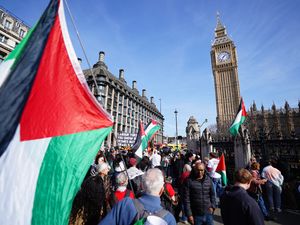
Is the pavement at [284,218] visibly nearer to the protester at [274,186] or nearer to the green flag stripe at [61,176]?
the protester at [274,186]

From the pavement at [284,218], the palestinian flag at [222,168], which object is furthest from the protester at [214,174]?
the pavement at [284,218]

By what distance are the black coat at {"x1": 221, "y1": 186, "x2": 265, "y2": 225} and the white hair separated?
1.23 m

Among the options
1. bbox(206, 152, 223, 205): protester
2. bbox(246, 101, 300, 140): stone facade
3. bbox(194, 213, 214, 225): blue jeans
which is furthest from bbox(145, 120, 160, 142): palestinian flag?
bbox(246, 101, 300, 140): stone facade

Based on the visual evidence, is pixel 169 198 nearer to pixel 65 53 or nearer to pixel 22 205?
pixel 22 205

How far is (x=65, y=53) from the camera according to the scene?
98.0 inches

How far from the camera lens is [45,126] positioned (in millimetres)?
2137

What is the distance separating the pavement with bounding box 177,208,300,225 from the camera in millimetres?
5258

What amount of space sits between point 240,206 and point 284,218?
15.9 ft

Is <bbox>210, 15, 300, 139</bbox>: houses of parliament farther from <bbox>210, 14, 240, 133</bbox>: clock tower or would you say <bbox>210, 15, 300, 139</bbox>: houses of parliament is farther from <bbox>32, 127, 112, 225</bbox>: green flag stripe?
<bbox>32, 127, 112, 225</bbox>: green flag stripe

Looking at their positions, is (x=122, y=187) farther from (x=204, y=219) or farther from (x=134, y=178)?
(x=204, y=219)

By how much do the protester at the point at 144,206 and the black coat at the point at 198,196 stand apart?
2.12 metres

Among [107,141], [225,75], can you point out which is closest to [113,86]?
[107,141]

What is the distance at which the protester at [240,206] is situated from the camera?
2.25 metres

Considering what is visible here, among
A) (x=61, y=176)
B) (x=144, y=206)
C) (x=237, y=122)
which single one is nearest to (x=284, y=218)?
(x=237, y=122)
